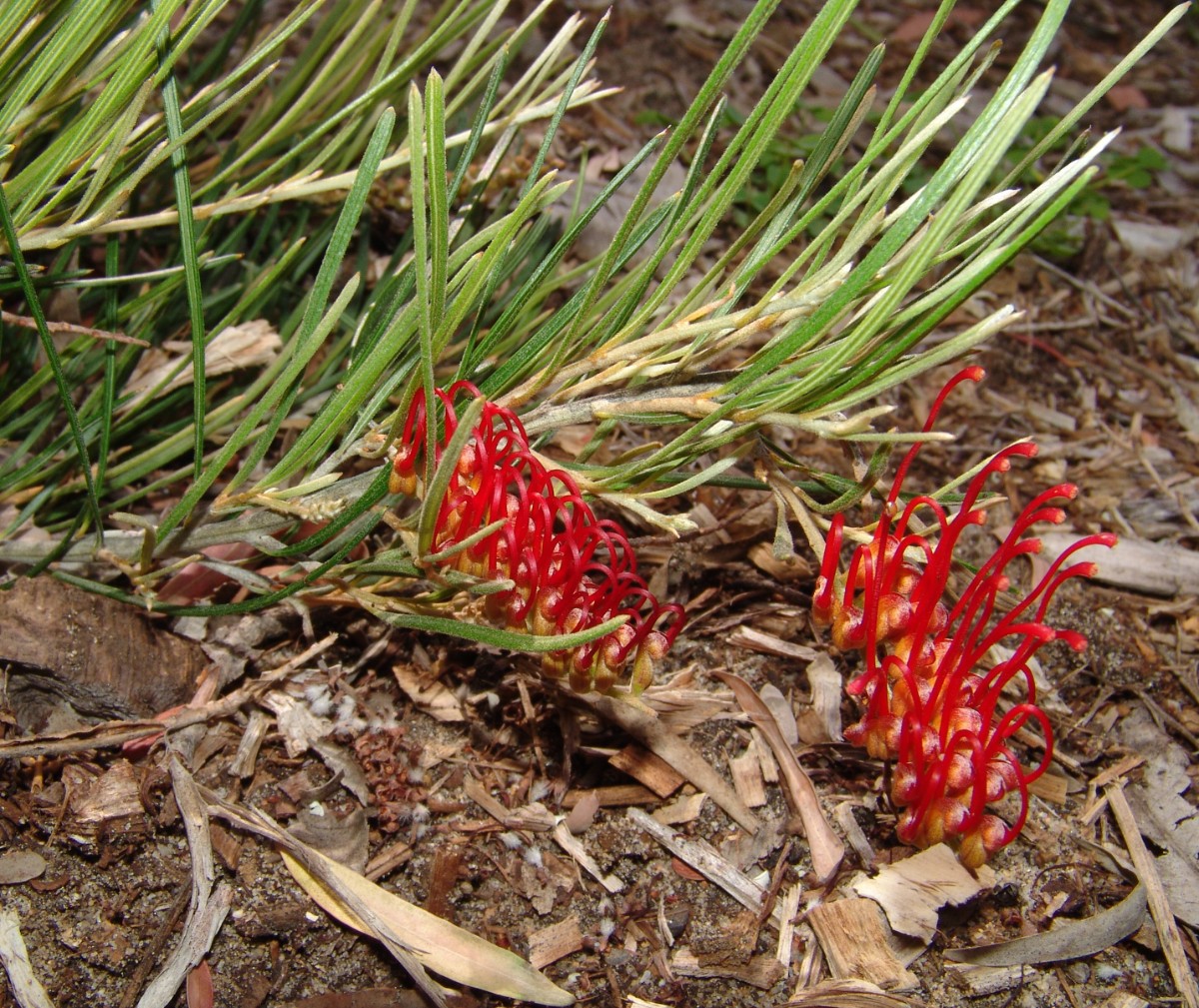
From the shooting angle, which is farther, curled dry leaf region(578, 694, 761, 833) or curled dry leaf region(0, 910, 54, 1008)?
curled dry leaf region(578, 694, 761, 833)

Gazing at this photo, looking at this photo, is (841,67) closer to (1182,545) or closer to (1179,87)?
(1179,87)

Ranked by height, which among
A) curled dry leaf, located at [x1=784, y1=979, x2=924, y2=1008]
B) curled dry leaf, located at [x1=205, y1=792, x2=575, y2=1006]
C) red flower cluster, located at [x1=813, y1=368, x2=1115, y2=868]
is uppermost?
red flower cluster, located at [x1=813, y1=368, x2=1115, y2=868]

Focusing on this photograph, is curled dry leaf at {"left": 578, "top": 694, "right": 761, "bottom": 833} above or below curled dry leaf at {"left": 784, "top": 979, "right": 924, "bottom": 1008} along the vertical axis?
above

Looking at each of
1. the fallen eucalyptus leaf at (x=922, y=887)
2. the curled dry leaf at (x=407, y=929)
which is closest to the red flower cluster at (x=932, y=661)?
the fallen eucalyptus leaf at (x=922, y=887)

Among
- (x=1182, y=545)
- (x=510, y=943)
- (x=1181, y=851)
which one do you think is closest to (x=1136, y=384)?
(x=1182, y=545)

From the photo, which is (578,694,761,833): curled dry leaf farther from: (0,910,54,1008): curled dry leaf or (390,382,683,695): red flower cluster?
(0,910,54,1008): curled dry leaf

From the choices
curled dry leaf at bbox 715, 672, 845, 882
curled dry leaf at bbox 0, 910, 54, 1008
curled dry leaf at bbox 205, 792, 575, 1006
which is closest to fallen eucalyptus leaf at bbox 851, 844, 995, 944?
curled dry leaf at bbox 715, 672, 845, 882

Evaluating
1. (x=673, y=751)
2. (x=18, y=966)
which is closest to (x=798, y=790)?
(x=673, y=751)
